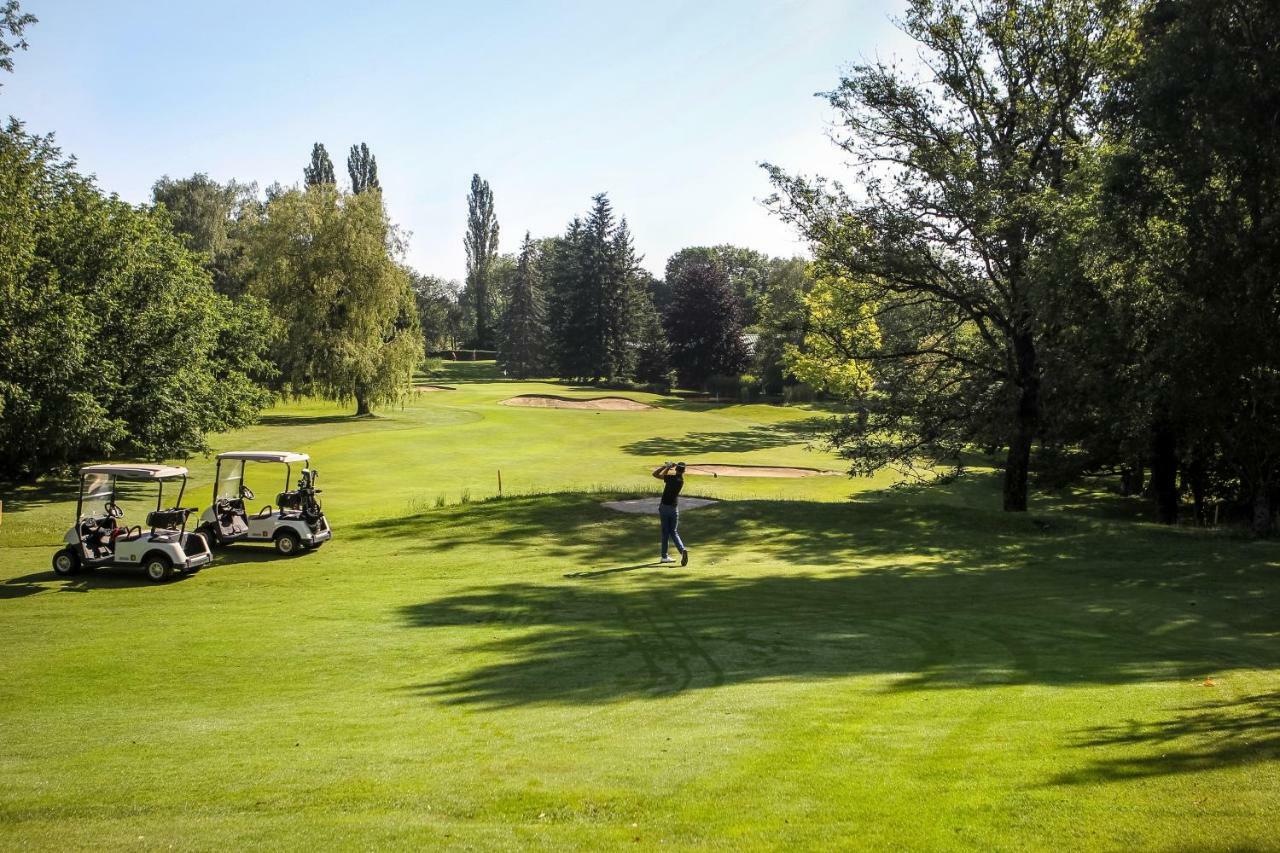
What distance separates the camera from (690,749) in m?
7.93

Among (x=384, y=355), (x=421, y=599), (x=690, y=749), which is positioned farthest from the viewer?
(x=384, y=355)

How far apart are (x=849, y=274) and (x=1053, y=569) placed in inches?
433

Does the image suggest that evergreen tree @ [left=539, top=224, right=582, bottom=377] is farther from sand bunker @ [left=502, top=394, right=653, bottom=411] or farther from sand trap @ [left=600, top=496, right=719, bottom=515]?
sand trap @ [left=600, top=496, right=719, bottom=515]

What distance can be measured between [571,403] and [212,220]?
1575 inches

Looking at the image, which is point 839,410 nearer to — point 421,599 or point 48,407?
point 421,599

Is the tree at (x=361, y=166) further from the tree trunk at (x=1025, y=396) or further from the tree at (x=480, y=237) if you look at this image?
the tree trunk at (x=1025, y=396)

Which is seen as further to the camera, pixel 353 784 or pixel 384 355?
pixel 384 355

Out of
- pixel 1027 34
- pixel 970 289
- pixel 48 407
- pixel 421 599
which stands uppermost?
pixel 1027 34

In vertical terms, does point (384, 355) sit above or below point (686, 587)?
above

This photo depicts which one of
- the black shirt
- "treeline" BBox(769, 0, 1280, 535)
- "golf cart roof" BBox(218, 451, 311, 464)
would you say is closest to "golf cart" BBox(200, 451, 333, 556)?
"golf cart roof" BBox(218, 451, 311, 464)

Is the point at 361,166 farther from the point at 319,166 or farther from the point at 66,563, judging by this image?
the point at 66,563

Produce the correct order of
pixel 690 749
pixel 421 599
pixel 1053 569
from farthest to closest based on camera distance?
pixel 1053 569 < pixel 421 599 < pixel 690 749

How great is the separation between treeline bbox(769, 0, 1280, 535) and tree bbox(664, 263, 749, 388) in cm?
5599

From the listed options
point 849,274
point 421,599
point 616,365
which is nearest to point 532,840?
point 421,599
